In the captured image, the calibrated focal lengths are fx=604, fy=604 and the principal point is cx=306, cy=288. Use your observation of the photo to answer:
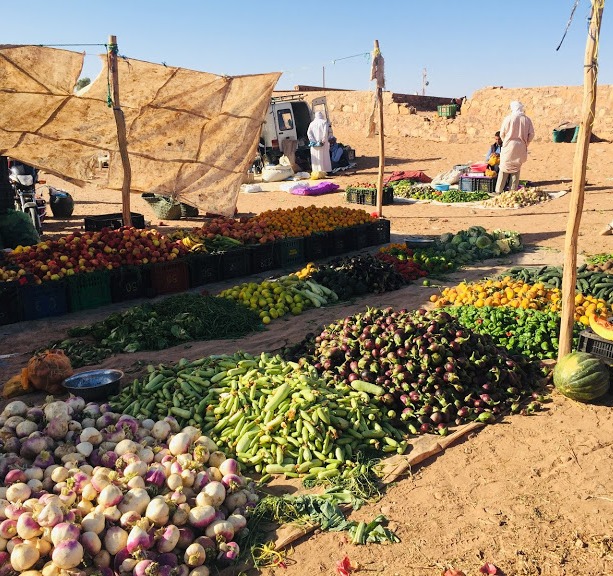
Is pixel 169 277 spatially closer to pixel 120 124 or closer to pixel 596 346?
pixel 120 124

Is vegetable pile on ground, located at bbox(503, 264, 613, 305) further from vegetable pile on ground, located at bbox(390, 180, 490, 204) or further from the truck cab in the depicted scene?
the truck cab

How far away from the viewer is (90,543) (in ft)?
10.8

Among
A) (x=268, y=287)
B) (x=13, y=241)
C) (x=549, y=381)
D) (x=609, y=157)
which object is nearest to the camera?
(x=549, y=381)

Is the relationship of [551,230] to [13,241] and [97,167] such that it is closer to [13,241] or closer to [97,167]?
[97,167]

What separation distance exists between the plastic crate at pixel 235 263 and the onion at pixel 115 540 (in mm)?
6844

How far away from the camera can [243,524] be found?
12.3 feet

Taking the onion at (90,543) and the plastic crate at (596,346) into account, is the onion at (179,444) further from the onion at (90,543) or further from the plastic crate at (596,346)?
the plastic crate at (596,346)

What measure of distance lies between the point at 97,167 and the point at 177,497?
8.68 metres

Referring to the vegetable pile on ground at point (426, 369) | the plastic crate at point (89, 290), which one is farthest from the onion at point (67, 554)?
the plastic crate at point (89, 290)

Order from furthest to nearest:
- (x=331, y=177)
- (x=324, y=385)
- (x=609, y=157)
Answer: (x=331, y=177), (x=609, y=157), (x=324, y=385)

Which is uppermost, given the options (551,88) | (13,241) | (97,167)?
(551,88)

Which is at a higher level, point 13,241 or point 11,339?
point 13,241

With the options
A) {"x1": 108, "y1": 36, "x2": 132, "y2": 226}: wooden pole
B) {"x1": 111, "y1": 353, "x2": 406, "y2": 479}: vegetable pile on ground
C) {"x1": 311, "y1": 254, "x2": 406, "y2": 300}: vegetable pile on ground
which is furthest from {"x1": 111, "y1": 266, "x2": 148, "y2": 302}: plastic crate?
{"x1": 111, "y1": 353, "x2": 406, "y2": 479}: vegetable pile on ground

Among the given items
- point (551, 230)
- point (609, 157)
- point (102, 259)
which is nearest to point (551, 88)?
point (609, 157)
